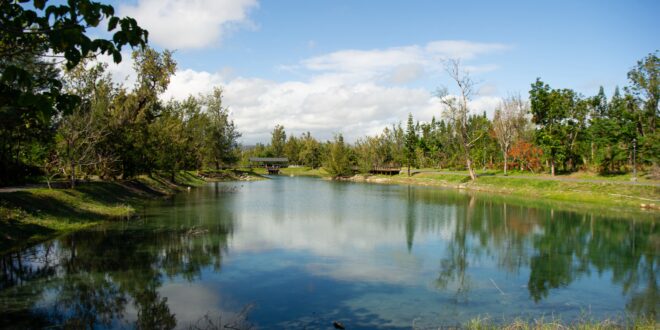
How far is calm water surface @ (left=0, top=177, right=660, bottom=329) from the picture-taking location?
11969 mm

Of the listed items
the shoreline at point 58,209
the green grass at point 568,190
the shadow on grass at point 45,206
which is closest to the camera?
the shoreline at point 58,209

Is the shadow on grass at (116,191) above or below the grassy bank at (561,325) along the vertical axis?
above

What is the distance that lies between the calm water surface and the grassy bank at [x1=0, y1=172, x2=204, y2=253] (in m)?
1.17

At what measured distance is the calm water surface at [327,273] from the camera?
39.3 feet

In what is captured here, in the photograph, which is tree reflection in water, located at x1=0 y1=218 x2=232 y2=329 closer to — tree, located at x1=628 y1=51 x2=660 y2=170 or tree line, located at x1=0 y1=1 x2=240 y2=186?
tree line, located at x1=0 y1=1 x2=240 y2=186

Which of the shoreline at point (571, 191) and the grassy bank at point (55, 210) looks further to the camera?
the shoreline at point (571, 191)

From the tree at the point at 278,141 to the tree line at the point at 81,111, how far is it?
6128 cm

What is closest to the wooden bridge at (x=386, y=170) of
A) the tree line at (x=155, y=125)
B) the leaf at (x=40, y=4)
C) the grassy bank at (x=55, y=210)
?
the tree line at (x=155, y=125)

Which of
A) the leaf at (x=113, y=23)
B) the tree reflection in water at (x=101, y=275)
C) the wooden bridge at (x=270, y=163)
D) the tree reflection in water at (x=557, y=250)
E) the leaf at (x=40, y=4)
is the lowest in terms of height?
the tree reflection in water at (x=557, y=250)

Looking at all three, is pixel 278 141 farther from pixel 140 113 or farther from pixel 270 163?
pixel 140 113

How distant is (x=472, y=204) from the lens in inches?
1615

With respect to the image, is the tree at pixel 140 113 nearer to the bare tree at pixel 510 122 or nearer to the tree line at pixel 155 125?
the tree line at pixel 155 125

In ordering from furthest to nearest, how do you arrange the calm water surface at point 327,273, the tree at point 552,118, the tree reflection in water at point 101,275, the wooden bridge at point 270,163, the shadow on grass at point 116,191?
the wooden bridge at point 270,163 → the tree at point 552,118 → the shadow on grass at point 116,191 → the calm water surface at point 327,273 → the tree reflection in water at point 101,275

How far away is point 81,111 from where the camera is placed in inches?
1195
